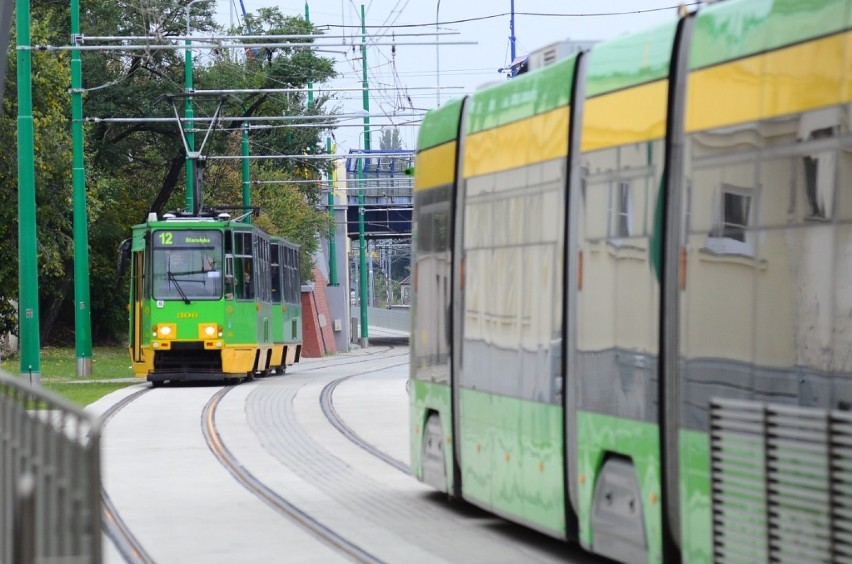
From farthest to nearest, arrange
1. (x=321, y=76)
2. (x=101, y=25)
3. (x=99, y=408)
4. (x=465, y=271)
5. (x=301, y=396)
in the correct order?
(x=321, y=76)
(x=101, y=25)
(x=301, y=396)
(x=99, y=408)
(x=465, y=271)

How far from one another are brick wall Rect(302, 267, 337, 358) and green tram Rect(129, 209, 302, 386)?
26264 millimetres

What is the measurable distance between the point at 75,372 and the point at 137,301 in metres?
6.76

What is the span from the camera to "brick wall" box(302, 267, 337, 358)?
2398 inches

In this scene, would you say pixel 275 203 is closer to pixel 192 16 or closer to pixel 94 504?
pixel 192 16

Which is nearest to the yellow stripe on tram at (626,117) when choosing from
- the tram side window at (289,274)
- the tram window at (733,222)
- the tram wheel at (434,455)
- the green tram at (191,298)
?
the tram window at (733,222)

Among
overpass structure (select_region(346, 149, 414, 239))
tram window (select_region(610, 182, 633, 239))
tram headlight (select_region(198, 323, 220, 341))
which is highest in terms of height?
overpass structure (select_region(346, 149, 414, 239))

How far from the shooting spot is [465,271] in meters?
12.1

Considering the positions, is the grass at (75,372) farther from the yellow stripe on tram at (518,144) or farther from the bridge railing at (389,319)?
the bridge railing at (389,319)

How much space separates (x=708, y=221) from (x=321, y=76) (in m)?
51.3

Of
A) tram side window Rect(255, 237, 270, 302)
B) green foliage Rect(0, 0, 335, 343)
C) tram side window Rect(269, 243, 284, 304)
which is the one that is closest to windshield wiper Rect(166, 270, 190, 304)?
tram side window Rect(255, 237, 270, 302)

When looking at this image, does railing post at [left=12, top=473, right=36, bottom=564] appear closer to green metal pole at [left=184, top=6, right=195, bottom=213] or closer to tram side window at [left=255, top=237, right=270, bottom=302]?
tram side window at [left=255, top=237, right=270, bottom=302]

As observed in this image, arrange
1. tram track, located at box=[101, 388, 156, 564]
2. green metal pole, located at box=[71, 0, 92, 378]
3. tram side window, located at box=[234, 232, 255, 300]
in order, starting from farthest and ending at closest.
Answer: green metal pole, located at box=[71, 0, 92, 378] → tram side window, located at box=[234, 232, 255, 300] → tram track, located at box=[101, 388, 156, 564]

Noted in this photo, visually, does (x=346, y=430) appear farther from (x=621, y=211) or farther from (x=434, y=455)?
(x=621, y=211)

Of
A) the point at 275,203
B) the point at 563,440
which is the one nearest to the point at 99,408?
the point at 563,440
